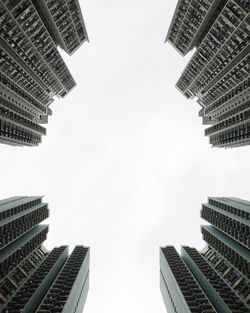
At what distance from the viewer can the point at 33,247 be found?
149 meters

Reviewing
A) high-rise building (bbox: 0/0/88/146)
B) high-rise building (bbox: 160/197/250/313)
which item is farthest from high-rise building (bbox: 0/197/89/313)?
high-rise building (bbox: 160/197/250/313)

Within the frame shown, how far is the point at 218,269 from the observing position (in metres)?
136

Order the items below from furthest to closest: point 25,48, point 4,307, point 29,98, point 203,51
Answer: point 29,98
point 203,51
point 25,48
point 4,307

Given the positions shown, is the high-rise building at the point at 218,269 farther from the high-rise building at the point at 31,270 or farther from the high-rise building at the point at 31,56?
the high-rise building at the point at 31,56

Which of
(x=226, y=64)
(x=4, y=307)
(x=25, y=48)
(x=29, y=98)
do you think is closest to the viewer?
(x=4, y=307)

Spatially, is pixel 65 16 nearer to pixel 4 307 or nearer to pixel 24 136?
pixel 24 136

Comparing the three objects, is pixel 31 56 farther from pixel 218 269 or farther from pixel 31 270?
pixel 218 269

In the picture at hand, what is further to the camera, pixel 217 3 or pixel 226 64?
pixel 226 64

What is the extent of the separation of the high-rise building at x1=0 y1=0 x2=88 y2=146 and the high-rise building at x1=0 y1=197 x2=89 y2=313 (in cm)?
3119

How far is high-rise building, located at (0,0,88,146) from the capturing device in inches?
3558

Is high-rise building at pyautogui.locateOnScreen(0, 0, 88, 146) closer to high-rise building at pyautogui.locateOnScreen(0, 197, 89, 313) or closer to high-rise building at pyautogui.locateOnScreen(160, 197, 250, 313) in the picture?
high-rise building at pyautogui.locateOnScreen(0, 197, 89, 313)

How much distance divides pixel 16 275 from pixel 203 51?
98151 mm

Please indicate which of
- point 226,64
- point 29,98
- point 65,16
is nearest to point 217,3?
point 226,64

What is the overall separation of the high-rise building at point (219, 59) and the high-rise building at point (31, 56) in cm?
3654
